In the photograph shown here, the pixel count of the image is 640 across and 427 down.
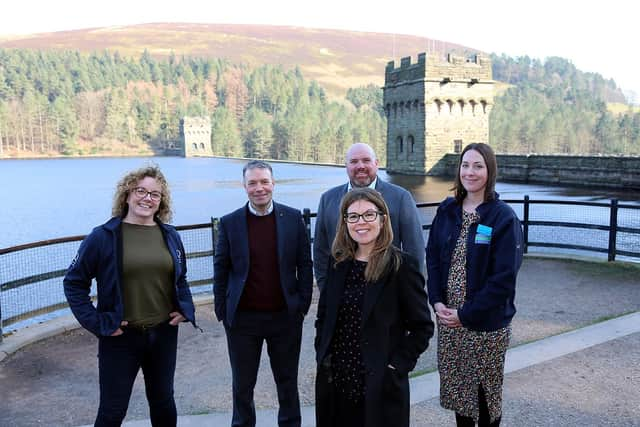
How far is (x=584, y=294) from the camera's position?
7.50 meters

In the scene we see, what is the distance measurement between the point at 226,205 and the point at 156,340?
3055 centimetres

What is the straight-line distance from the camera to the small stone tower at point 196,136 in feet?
395

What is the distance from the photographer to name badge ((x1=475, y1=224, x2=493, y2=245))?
3.29 m

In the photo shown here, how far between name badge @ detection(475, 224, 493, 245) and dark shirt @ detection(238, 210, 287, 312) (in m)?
1.19

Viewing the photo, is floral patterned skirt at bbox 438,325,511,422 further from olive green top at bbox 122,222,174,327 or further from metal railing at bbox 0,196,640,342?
metal railing at bbox 0,196,640,342

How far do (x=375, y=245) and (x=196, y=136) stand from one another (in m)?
123

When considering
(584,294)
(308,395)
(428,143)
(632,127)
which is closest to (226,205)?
(428,143)

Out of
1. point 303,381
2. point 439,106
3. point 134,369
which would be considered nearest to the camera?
point 134,369

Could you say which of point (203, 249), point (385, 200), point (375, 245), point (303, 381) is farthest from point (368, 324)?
point (203, 249)

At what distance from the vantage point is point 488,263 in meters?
3.30

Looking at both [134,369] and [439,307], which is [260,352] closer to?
[134,369]

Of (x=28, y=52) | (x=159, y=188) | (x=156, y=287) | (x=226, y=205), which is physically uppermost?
(x=28, y=52)

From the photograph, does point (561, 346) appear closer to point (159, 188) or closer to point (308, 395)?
point (308, 395)

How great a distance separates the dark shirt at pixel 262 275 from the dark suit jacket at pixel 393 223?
404 mm
